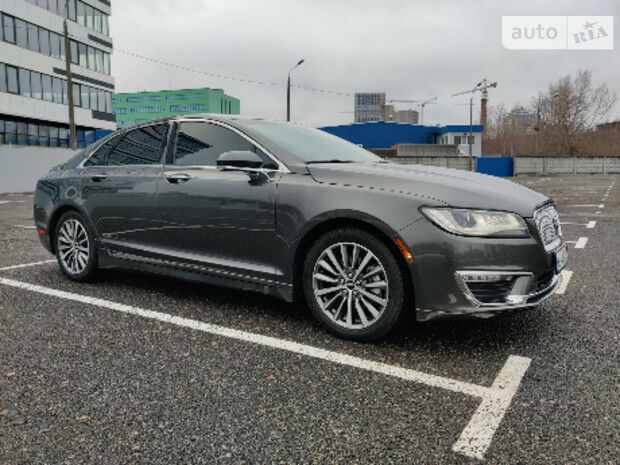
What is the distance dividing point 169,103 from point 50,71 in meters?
72.9

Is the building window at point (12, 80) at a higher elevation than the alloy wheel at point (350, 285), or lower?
higher

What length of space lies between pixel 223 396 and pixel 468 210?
1.69 metres

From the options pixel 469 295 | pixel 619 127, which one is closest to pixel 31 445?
pixel 469 295

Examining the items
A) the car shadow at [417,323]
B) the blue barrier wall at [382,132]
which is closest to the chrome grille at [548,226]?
the car shadow at [417,323]

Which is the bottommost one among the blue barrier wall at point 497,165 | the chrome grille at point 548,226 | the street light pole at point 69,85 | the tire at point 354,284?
the tire at point 354,284

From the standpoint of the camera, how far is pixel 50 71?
4019 cm

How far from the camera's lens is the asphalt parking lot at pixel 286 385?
7.29 ft

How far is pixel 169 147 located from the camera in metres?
4.43

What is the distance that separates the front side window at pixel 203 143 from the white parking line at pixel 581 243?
5.48 m

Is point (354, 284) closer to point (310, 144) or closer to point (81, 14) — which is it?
point (310, 144)

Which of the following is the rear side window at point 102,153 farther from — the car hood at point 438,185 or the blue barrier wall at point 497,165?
the blue barrier wall at point 497,165

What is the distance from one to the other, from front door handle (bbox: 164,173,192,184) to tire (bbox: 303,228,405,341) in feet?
4.08

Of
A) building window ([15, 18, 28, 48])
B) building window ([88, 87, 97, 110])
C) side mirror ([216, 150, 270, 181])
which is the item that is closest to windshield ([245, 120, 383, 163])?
side mirror ([216, 150, 270, 181])

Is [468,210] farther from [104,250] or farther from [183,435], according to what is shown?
[104,250]
